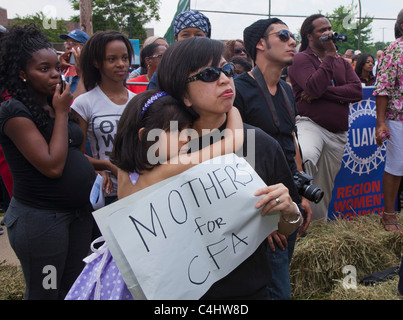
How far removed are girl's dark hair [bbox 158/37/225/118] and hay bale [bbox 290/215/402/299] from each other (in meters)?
2.23

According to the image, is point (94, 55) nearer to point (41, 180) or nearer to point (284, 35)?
point (41, 180)

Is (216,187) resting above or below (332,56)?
below

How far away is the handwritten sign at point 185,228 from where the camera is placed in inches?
54.0

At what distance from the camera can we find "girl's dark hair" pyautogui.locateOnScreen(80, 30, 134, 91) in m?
3.02

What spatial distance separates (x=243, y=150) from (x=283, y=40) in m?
1.35

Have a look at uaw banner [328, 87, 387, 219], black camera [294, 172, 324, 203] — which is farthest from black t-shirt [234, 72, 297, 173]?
uaw banner [328, 87, 387, 219]

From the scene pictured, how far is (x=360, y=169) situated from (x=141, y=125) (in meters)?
3.84

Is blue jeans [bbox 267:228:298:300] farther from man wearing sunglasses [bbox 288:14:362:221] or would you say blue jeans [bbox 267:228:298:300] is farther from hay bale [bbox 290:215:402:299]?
man wearing sunglasses [bbox 288:14:362:221]

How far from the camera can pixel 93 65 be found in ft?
10.0

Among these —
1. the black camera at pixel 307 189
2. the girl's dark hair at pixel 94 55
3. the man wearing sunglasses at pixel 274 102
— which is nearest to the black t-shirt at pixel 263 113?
the man wearing sunglasses at pixel 274 102

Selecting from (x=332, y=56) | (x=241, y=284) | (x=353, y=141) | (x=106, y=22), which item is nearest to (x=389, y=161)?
(x=353, y=141)

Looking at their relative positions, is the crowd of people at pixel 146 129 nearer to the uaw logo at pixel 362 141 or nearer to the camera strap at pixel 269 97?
the camera strap at pixel 269 97
